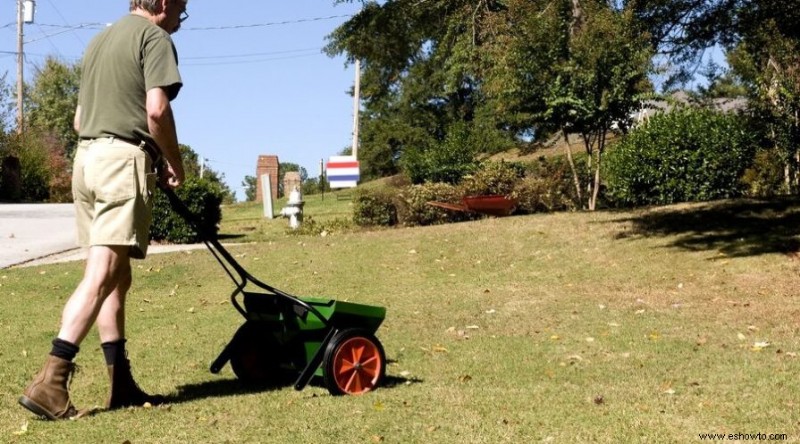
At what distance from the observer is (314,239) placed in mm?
15781

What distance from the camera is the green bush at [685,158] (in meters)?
16.9

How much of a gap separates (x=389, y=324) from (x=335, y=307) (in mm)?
3243

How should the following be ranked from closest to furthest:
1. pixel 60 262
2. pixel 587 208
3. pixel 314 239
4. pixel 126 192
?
pixel 126 192
pixel 60 262
pixel 314 239
pixel 587 208

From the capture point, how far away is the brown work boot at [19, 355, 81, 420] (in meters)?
4.34

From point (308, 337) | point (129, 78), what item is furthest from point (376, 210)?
point (129, 78)

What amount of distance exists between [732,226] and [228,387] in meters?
9.83

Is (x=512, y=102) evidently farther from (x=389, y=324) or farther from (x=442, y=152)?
(x=389, y=324)

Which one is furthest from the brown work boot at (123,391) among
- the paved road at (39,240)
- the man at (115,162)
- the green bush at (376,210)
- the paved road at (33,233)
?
the green bush at (376,210)

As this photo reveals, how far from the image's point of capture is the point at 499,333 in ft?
25.2

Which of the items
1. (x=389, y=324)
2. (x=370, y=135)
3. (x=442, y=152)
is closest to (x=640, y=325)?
(x=389, y=324)

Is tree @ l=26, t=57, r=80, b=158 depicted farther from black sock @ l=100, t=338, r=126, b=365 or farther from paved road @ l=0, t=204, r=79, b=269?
black sock @ l=100, t=338, r=126, b=365

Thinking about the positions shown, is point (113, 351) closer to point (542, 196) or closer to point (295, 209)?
point (542, 196)

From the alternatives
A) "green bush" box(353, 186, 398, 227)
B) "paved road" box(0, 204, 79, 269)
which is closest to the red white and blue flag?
"paved road" box(0, 204, 79, 269)

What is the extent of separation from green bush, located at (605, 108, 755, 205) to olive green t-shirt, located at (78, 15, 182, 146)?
13.6m
